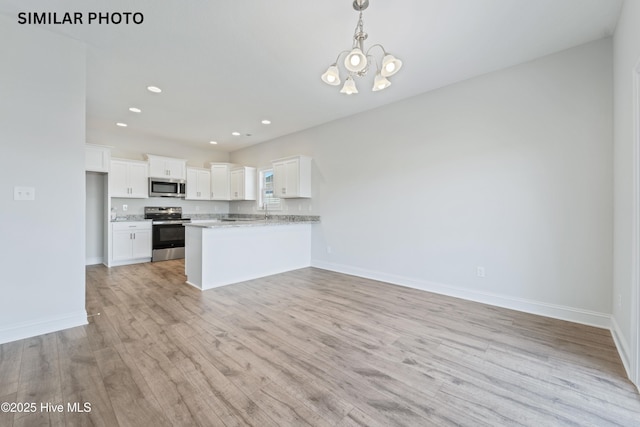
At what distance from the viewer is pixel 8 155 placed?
2328mm

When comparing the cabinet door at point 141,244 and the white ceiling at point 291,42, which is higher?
the white ceiling at point 291,42

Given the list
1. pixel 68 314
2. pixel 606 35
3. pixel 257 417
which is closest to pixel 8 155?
pixel 68 314

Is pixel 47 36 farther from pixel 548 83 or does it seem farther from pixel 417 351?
pixel 548 83

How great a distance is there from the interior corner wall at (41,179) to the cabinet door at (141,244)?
10.8 ft

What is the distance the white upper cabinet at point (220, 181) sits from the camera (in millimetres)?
7184

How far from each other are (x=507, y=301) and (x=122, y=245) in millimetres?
6791

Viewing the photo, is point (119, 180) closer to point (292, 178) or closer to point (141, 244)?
point (141, 244)

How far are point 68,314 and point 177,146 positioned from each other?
522cm

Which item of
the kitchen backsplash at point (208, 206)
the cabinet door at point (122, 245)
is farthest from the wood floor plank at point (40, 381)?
the kitchen backsplash at point (208, 206)

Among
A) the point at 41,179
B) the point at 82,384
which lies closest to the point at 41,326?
the point at 82,384

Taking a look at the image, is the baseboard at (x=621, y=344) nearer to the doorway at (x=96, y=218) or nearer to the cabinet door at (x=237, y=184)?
the cabinet door at (x=237, y=184)

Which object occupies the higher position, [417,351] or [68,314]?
[68,314]

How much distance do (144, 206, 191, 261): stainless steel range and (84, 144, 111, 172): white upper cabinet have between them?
4.57 feet

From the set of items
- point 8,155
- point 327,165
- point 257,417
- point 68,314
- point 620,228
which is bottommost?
point 257,417
